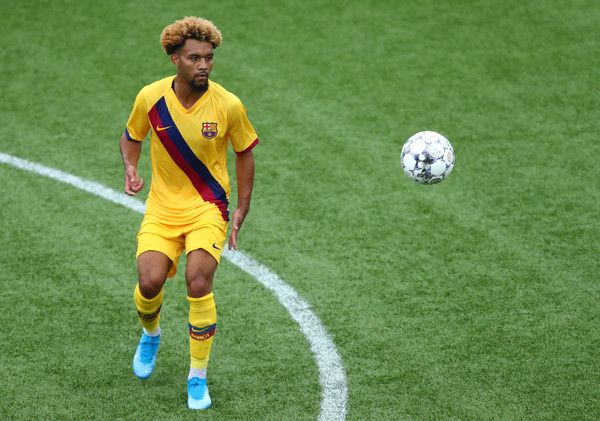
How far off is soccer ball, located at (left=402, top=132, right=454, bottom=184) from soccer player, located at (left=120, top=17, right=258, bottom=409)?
4.55 ft

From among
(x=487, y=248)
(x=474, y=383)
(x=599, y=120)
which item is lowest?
(x=474, y=383)

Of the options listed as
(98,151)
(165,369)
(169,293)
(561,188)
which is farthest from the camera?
(98,151)

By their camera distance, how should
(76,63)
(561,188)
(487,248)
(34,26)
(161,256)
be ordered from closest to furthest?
(161,256) → (487,248) → (561,188) → (76,63) → (34,26)

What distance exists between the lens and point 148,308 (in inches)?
182

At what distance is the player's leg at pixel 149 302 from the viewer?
4473 mm

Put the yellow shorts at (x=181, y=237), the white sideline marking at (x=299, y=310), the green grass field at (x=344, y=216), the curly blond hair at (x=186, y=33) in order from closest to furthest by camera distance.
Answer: the curly blond hair at (x=186, y=33) → the yellow shorts at (x=181, y=237) → the white sideline marking at (x=299, y=310) → the green grass field at (x=344, y=216)

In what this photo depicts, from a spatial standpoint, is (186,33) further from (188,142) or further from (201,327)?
(201,327)

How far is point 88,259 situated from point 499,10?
22.2 ft

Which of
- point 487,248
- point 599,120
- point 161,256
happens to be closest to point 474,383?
point 487,248

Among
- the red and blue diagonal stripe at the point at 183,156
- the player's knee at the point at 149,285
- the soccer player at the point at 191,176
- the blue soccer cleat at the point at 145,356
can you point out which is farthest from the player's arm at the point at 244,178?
the blue soccer cleat at the point at 145,356

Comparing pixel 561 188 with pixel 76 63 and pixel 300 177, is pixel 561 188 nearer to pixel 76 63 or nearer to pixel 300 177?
pixel 300 177

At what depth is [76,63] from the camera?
29.9ft

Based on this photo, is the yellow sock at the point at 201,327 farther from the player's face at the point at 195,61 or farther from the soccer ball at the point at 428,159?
the soccer ball at the point at 428,159

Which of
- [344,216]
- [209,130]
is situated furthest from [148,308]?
[344,216]
